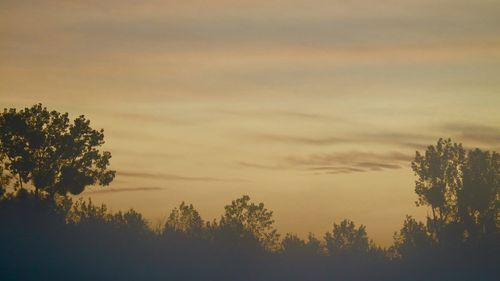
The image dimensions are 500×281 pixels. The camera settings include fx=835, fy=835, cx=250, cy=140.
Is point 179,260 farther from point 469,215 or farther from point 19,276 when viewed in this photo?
point 469,215

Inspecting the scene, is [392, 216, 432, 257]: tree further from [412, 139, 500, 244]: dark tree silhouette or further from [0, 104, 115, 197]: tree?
[0, 104, 115, 197]: tree

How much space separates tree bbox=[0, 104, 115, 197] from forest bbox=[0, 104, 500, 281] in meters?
0.12

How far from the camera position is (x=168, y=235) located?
303ft

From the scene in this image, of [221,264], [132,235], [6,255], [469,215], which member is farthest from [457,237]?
[6,255]

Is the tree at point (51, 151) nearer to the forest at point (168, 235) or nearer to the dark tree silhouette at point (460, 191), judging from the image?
the forest at point (168, 235)

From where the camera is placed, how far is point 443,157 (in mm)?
120688

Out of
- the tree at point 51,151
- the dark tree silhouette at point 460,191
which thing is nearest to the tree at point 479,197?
the dark tree silhouette at point 460,191

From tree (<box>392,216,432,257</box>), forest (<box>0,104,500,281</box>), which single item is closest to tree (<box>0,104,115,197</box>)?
forest (<box>0,104,500,281</box>)

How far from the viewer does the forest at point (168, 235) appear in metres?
78.1

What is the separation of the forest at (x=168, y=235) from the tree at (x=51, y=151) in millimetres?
115

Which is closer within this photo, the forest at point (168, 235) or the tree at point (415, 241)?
the forest at point (168, 235)

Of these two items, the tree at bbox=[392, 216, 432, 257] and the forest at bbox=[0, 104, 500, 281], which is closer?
the forest at bbox=[0, 104, 500, 281]

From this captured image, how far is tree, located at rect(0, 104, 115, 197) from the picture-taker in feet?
307

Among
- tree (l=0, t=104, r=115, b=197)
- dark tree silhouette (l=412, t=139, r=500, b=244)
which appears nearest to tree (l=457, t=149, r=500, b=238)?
dark tree silhouette (l=412, t=139, r=500, b=244)
